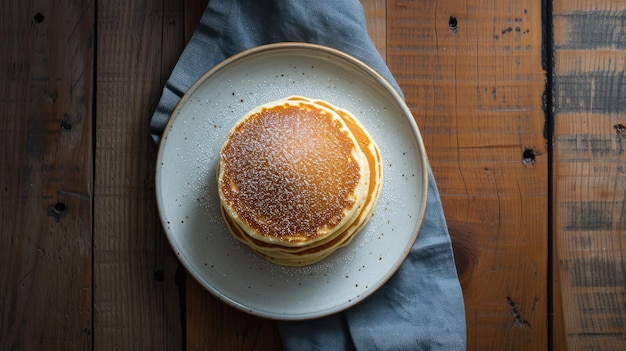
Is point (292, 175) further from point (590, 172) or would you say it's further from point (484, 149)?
point (590, 172)

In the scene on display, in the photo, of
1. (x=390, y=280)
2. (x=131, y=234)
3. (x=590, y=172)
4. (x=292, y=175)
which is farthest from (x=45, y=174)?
(x=590, y=172)

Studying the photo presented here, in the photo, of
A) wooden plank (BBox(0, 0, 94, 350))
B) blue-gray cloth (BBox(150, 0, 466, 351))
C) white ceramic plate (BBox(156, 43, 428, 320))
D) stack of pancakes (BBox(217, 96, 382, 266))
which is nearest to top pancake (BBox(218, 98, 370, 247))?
stack of pancakes (BBox(217, 96, 382, 266))

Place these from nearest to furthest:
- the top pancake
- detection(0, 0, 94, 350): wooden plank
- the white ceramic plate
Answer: the top pancake < the white ceramic plate < detection(0, 0, 94, 350): wooden plank

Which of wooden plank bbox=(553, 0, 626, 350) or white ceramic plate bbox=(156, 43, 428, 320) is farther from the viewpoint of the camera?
wooden plank bbox=(553, 0, 626, 350)

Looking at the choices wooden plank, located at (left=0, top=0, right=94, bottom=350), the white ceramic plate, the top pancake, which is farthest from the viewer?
wooden plank, located at (left=0, top=0, right=94, bottom=350)

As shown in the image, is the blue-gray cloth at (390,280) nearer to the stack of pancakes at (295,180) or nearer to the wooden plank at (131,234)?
the wooden plank at (131,234)

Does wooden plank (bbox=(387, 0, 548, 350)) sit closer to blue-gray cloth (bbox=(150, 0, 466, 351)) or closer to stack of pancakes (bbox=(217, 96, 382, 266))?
blue-gray cloth (bbox=(150, 0, 466, 351))
